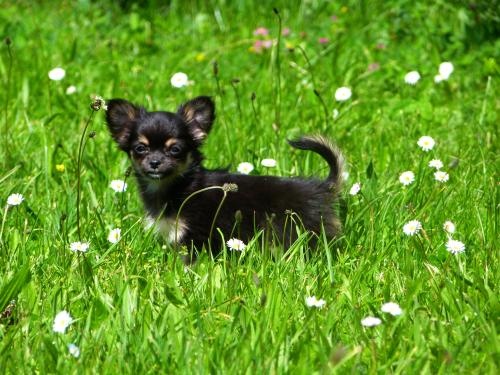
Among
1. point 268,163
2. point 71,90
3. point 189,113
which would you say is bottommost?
point 71,90

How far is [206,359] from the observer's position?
3.70 meters

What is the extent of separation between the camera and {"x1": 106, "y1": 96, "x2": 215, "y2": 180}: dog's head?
544 cm

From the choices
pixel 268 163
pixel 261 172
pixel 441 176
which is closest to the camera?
pixel 441 176

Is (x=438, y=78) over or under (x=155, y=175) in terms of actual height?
under

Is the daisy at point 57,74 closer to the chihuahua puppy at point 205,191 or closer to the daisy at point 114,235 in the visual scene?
the chihuahua puppy at point 205,191

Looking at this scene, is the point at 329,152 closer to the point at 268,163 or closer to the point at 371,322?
the point at 268,163

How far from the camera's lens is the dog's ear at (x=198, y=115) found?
5758mm

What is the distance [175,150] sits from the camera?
18.0ft

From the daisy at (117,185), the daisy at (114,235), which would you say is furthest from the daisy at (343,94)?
the daisy at (114,235)

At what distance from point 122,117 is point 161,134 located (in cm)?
39

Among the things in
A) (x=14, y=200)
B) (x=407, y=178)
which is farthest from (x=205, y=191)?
(x=407, y=178)

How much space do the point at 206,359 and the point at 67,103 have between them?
13.6 ft

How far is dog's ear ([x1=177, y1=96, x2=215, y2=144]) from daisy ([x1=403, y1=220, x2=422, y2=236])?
146cm

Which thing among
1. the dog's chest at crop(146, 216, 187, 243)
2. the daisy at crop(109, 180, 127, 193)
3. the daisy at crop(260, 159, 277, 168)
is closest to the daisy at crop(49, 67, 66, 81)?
the daisy at crop(109, 180, 127, 193)
